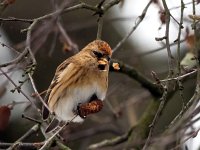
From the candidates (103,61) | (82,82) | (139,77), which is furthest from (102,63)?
(139,77)

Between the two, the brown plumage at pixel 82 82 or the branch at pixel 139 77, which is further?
the branch at pixel 139 77

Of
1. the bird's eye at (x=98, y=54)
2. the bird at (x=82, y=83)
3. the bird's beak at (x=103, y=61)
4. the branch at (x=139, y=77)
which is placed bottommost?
the branch at (x=139, y=77)

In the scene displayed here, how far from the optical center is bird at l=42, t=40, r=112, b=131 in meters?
3.76

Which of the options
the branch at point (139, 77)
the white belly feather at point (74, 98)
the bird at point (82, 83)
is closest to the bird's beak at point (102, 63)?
the bird at point (82, 83)

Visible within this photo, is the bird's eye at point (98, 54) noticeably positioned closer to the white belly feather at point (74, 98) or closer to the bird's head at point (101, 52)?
the bird's head at point (101, 52)

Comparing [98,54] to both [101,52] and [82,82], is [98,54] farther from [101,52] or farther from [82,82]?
[82,82]

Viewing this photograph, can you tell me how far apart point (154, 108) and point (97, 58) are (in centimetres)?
81

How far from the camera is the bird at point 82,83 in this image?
148 inches

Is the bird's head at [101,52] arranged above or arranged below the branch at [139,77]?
above

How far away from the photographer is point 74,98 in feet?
12.4

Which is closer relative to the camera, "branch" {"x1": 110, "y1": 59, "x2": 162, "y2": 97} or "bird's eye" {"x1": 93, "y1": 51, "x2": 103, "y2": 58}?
"bird's eye" {"x1": 93, "y1": 51, "x2": 103, "y2": 58}

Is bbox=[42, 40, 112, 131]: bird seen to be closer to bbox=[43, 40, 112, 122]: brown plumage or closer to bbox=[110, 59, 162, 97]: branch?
bbox=[43, 40, 112, 122]: brown plumage

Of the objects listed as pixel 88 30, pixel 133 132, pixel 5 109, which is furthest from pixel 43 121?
pixel 88 30

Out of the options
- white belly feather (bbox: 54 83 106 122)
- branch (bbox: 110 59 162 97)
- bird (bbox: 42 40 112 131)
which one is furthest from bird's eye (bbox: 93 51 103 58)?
branch (bbox: 110 59 162 97)
